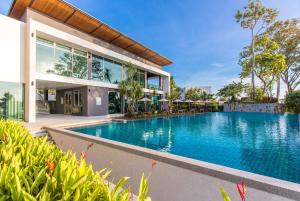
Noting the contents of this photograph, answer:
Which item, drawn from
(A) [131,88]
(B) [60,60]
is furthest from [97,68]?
(B) [60,60]

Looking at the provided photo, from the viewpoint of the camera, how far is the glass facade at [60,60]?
→ 13.8 m

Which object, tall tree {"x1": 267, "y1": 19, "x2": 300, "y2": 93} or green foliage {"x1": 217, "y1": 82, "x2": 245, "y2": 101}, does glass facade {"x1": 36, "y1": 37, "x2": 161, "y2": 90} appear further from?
tall tree {"x1": 267, "y1": 19, "x2": 300, "y2": 93}

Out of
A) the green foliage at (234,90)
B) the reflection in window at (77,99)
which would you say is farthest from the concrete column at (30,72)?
the green foliage at (234,90)

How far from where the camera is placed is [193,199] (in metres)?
3.06

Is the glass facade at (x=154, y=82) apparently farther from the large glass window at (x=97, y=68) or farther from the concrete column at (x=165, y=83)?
the large glass window at (x=97, y=68)

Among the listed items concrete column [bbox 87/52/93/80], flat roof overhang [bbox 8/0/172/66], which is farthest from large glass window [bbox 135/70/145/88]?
concrete column [bbox 87/52/93/80]

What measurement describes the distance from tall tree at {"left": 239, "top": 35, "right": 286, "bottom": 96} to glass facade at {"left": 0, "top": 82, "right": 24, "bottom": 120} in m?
36.0

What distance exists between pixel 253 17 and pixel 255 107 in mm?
17163

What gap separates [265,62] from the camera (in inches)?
1277

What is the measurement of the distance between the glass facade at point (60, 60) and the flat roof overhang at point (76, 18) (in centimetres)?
272

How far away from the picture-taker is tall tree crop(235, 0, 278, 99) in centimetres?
3281

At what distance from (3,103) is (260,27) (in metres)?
41.5

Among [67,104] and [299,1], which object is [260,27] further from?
[67,104]

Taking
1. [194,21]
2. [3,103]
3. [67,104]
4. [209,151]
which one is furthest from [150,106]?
[209,151]
